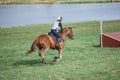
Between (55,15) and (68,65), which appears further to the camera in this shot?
(55,15)

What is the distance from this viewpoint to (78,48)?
76.1 ft

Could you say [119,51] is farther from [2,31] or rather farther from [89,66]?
[2,31]

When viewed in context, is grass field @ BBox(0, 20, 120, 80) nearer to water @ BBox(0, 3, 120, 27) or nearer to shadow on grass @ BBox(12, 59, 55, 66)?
shadow on grass @ BBox(12, 59, 55, 66)

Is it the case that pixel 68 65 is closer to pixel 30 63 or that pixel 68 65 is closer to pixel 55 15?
pixel 30 63

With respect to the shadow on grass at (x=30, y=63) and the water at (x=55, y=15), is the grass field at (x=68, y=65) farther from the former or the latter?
the water at (x=55, y=15)

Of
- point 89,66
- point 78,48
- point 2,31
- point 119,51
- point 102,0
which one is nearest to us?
point 89,66

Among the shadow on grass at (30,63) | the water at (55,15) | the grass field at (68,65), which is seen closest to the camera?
the grass field at (68,65)

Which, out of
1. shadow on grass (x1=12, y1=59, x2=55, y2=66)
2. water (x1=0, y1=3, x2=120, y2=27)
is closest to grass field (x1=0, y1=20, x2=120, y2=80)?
shadow on grass (x1=12, y1=59, x2=55, y2=66)

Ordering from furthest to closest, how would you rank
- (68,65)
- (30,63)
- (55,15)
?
(55,15)
(30,63)
(68,65)

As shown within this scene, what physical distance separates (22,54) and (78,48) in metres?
4.16

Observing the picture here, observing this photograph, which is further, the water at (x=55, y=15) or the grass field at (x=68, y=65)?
the water at (x=55, y=15)

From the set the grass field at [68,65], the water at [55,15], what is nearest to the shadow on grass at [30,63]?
the grass field at [68,65]

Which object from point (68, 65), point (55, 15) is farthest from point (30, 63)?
point (55, 15)

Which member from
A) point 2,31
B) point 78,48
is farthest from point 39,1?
point 78,48
